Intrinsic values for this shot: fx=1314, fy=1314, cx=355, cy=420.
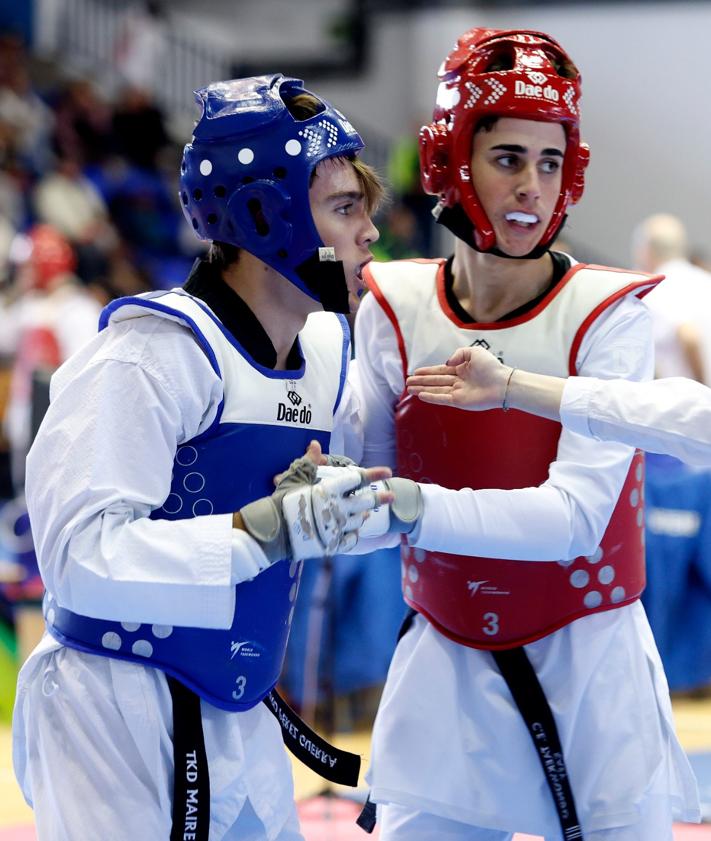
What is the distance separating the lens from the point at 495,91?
2.88 m

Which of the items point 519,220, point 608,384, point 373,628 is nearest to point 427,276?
point 519,220

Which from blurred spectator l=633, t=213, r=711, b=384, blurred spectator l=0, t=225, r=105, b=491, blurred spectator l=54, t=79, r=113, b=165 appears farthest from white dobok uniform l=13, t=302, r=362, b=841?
blurred spectator l=54, t=79, r=113, b=165

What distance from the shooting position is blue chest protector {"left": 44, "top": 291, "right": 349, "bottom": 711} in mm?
2424

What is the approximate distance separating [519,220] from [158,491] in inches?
42.0

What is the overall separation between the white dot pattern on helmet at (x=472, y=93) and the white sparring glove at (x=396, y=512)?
887 millimetres

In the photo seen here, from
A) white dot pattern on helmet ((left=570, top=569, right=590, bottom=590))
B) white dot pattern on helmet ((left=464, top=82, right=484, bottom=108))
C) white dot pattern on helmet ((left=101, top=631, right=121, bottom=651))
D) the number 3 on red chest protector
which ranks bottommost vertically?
the number 3 on red chest protector

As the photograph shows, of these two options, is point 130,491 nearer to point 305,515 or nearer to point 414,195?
point 305,515

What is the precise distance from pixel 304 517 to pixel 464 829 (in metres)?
1.02

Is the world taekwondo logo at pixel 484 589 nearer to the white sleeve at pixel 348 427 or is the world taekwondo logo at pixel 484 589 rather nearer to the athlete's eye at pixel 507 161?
the white sleeve at pixel 348 427

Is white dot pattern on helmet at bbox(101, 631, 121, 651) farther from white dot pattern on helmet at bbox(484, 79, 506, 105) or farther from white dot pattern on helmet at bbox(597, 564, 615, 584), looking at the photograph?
white dot pattern on helmet at bbox(484, 79, 506, 105)

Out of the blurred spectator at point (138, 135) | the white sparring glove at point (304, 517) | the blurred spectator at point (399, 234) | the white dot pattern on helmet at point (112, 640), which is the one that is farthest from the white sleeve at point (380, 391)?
the blurred spectator at point (138, 135)

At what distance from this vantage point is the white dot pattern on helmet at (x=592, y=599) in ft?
9.39

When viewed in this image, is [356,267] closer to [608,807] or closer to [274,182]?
[274,182]

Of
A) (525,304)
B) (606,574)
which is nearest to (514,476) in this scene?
(606,574)
